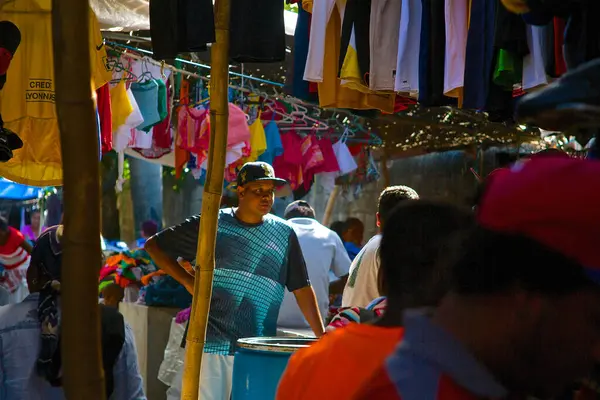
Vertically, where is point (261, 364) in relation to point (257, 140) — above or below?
below

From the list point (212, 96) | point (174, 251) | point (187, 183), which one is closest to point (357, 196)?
point (187, 183)

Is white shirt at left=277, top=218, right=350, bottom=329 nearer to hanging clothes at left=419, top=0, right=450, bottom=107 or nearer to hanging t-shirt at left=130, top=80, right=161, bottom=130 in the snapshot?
hanging t-shirt at left=130, top=80, right=161, bottom=130

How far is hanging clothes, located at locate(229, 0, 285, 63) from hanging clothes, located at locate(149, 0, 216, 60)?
14 cm

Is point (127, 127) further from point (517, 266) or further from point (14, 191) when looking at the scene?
point (14, 191)

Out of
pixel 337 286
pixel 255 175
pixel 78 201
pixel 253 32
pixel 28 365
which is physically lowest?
pixel 337 286

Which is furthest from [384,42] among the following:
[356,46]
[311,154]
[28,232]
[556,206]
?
[28,232]

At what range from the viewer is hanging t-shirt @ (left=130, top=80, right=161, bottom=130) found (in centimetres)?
949

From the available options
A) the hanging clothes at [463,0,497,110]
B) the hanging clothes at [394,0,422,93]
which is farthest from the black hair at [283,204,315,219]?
the hanging clothes at [463,0,497,110]

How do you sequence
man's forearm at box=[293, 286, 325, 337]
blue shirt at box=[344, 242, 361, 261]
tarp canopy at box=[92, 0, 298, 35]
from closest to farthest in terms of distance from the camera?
1. man's forearm at box=[293, 286, 325, 337]
2. tarp canopy at box=[92, 0, 298, 35]
3. blue shirt at box=[344, 242, 361, 261]

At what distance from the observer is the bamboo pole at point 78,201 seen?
66.6 inches

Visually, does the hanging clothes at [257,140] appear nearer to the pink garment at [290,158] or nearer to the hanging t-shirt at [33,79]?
the pink garment at [290,158]

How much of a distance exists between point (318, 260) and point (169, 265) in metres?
2.05

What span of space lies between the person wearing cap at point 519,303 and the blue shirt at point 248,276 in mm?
4566

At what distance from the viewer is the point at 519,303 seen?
1.68m
